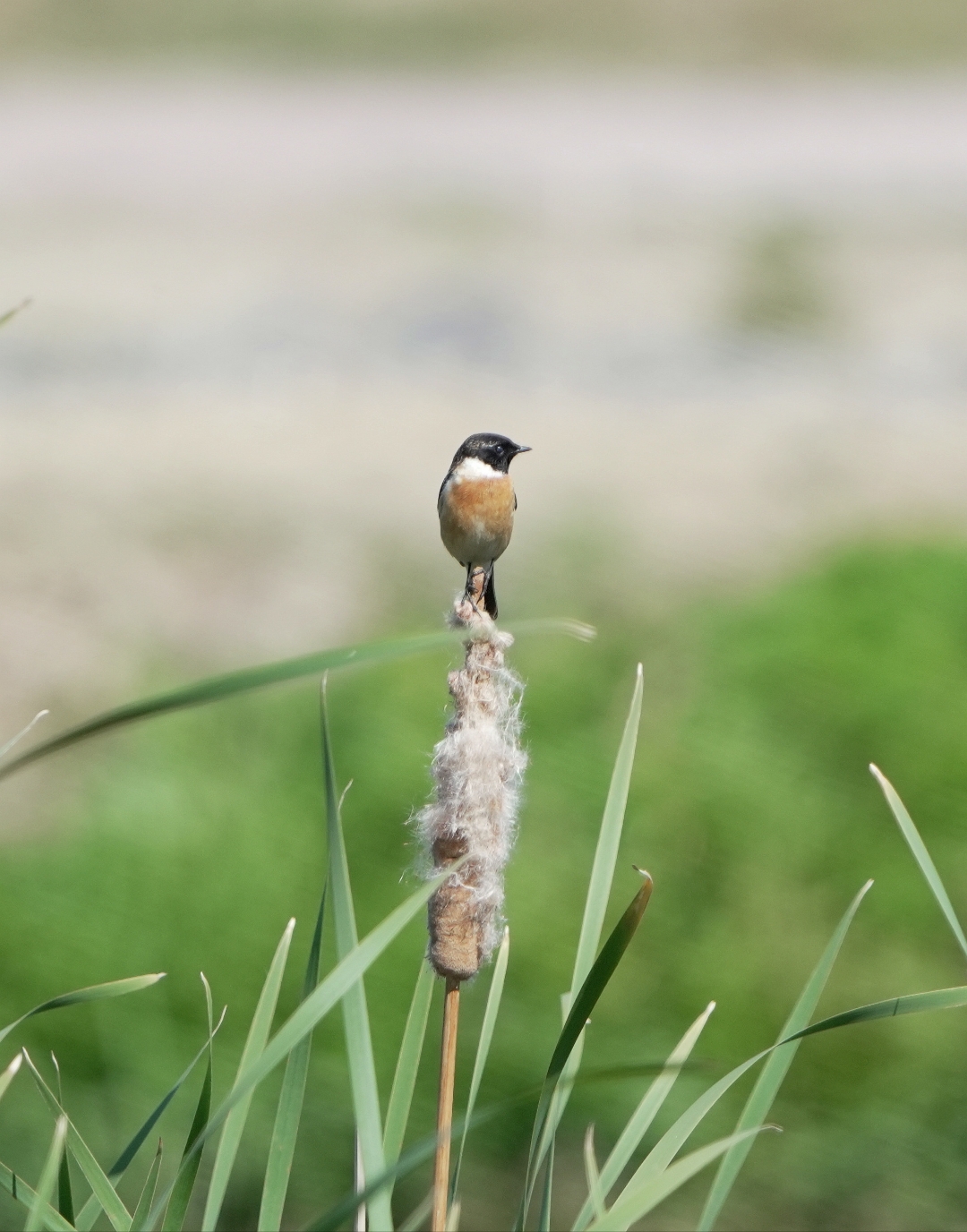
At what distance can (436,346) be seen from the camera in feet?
8.25

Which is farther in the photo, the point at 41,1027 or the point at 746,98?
the point at 746,98

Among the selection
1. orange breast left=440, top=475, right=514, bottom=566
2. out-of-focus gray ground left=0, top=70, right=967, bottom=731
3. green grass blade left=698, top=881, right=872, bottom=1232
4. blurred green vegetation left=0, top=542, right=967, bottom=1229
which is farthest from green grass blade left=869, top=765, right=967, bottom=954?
out-of-focus gray ground left=0, top=70, right=967, bottom=731

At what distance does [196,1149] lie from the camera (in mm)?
377

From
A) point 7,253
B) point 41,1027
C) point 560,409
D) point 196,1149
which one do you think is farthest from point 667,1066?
point 7,253

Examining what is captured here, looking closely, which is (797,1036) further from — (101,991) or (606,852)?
(101,991)

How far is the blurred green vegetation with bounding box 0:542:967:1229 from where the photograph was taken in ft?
3.26

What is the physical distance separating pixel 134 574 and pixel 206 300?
1.25 meters

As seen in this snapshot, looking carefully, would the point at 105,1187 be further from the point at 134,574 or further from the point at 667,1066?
the point at 134,574

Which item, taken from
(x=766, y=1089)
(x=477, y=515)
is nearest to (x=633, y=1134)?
(x=766, y=1089)

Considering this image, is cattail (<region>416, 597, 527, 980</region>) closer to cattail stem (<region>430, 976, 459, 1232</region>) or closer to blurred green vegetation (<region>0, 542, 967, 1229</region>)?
cattail stem (<region>430, 976, 459, 1232</region>)

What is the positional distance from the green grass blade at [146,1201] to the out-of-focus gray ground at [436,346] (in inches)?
42.7

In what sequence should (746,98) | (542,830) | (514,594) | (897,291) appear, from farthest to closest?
1. (746,98)
2. (897,291)
3. (514,594)
4. (542,830)

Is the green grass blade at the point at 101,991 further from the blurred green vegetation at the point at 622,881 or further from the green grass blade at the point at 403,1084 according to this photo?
the blurred green vegetation at the point at 622,881

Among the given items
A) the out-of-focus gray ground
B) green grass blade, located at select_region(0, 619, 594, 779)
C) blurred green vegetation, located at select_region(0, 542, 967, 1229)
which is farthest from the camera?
the out-of-focus gray ground
